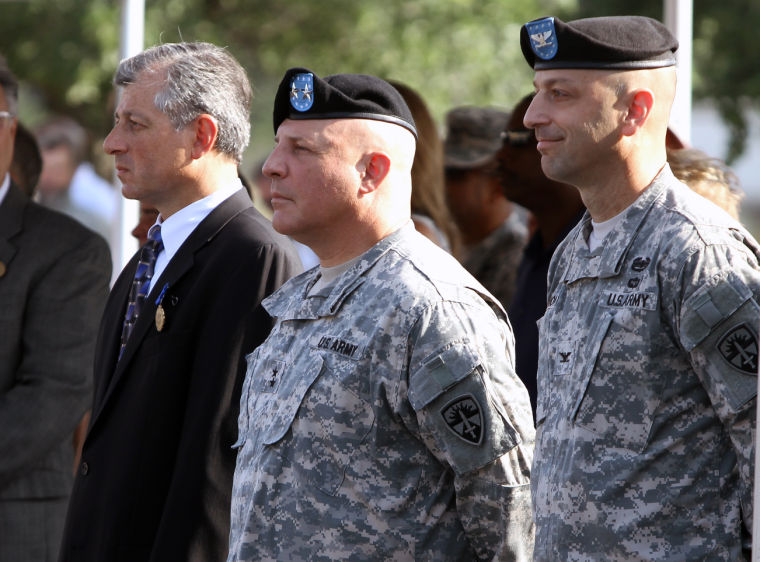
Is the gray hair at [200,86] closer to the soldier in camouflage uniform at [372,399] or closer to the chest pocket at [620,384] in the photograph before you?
the soldier in camouflage uniform at [372,399]

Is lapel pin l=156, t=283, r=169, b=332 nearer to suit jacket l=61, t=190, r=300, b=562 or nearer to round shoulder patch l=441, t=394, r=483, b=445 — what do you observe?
suit jacket l=61, t=190, r=300, b=562

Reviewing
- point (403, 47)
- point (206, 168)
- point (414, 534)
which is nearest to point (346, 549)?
point (414, 534)

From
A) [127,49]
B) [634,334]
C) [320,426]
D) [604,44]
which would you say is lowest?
[320,426]

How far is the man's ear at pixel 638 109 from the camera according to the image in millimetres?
2508

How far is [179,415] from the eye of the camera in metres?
3.23

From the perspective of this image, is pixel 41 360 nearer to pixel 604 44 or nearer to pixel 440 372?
pixel 440 372

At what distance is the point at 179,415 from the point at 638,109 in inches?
57.8

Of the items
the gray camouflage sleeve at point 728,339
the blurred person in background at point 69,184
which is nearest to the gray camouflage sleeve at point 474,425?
the gray camouflage sleeve at point 728,339

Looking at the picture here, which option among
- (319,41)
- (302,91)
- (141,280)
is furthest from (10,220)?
(319,41)

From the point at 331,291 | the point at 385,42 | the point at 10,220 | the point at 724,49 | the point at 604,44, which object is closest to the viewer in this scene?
the point at 604,44

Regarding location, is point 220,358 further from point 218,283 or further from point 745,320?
point 745,320

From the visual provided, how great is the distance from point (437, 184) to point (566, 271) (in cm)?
212

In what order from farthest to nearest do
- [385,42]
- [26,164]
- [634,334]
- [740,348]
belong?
[385,42] < [26,164] < [634,334] < [740,348]

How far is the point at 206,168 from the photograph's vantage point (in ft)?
11.5
